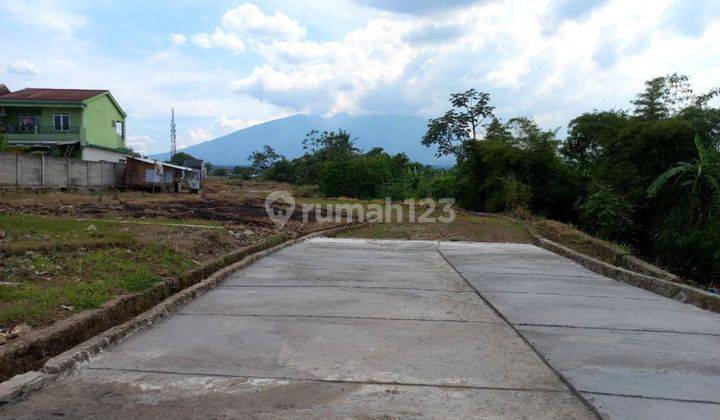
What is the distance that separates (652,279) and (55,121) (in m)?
35.8

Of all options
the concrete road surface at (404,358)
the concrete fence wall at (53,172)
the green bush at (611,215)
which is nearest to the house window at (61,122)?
the concrete fence wall at (53,172)

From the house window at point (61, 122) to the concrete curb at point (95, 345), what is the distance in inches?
1259

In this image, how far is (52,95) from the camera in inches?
1405

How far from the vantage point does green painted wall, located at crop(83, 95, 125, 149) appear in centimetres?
3550

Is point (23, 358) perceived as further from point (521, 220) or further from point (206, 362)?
point (521, 220)

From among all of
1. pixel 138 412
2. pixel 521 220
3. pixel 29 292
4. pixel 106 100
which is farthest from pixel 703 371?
pixel 106 100

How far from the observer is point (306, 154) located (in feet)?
209

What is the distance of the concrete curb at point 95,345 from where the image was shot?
3441mm

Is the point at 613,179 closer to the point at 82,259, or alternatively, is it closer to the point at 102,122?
the point at 82,259

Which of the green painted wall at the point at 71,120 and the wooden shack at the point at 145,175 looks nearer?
the wooden shack at the point at 145,175

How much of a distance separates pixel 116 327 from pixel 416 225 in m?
13.9

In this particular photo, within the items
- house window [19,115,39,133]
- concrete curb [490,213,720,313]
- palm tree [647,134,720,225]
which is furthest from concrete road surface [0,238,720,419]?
house window [19,115,39,133]

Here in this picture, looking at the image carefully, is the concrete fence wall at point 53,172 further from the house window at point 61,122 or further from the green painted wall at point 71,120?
the house window at point 61,122

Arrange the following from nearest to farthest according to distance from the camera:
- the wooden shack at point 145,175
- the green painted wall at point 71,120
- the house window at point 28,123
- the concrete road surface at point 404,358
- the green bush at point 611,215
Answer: the concrete road surface at point 404,358 → the green bush at point 611,215 → the wooden shack at point 145,175 → the green painted wall at point 71,120 → the house window at point 28,123
